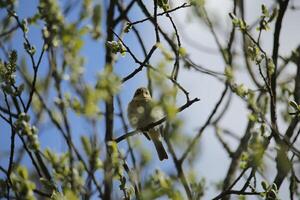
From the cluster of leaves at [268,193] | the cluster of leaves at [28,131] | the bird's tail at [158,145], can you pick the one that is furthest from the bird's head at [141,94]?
Result: the cluster of leaves at [28,131]

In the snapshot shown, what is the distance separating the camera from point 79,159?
9.20 feet

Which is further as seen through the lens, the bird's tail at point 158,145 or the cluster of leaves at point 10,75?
the bird's tail at point 158,145

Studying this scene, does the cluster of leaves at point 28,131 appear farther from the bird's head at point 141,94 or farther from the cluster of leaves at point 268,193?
the bird's head at point 141,94

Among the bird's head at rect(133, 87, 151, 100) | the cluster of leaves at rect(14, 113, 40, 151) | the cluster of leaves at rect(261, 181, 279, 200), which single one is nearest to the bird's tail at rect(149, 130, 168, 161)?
the bird's head at rect(133, 87, 151, 100)

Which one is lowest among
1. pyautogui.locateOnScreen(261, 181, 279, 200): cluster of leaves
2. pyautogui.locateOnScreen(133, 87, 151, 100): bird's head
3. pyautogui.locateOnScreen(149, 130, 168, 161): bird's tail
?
pyautogui.locateOnScreen(261, 181, 279, 200): cluster of leaves

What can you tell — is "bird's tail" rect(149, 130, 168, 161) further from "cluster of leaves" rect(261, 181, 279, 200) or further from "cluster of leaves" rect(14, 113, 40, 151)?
"cluster of leaves" rect(14, 113, 40, 151)

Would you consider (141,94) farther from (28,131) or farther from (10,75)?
(28,131)

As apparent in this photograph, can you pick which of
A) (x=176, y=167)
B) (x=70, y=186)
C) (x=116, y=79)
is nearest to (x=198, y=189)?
(x=176, y=167)

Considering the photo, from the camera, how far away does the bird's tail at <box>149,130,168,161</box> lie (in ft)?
21.7

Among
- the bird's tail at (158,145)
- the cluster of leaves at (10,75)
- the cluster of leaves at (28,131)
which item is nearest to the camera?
the cluster of leaves at (28,131)

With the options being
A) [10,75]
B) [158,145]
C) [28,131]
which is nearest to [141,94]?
[158,145]

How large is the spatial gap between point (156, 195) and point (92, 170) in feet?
1.14

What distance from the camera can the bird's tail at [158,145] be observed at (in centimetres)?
660

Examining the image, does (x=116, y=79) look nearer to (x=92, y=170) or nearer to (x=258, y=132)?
(x=92, y=170)
